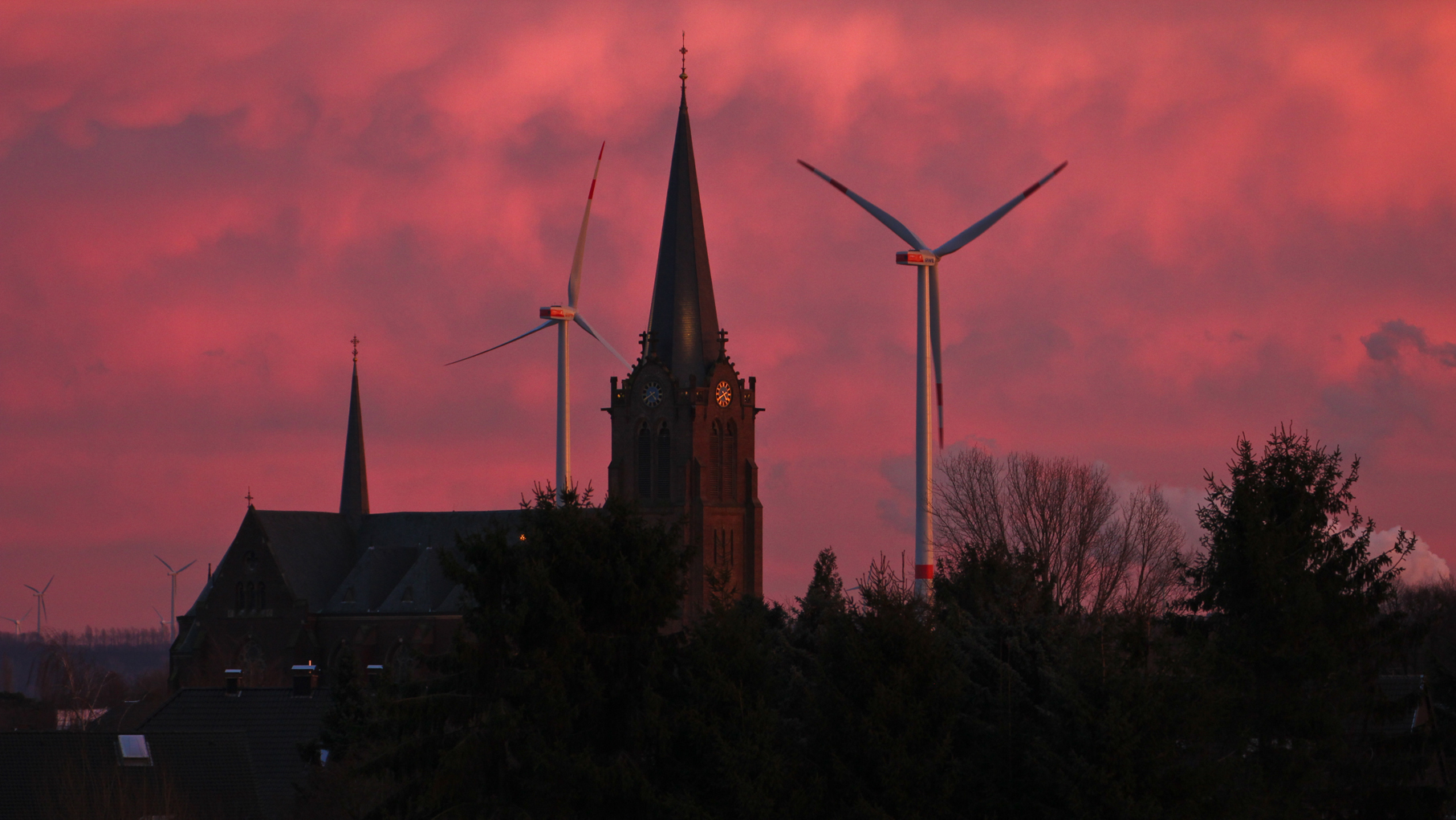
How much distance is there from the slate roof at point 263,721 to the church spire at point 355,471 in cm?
5510

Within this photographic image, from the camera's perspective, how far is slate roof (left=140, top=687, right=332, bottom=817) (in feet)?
244

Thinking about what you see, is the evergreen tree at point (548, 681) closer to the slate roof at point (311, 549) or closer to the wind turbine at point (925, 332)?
the wind turbine at point (925, 332)

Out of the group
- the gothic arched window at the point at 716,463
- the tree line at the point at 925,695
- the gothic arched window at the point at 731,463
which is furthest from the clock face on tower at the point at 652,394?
the tree line at the point at 925,695

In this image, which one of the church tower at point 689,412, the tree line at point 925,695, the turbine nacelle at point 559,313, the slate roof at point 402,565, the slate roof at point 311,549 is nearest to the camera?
the tree line at point 925,695

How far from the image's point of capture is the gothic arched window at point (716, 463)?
404 ft

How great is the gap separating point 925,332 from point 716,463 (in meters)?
62.5

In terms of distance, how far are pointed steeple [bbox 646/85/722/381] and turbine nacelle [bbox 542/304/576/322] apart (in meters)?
21.5

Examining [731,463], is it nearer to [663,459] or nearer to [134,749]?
[663,459]

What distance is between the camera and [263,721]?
79.9 m

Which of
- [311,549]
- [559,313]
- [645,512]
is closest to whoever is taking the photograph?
[559,313]

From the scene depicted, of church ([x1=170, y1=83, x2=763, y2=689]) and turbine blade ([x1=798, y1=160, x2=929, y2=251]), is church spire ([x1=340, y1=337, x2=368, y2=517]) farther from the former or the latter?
turbine blade ([x1=798, y1=160, x2=929, y2=251])

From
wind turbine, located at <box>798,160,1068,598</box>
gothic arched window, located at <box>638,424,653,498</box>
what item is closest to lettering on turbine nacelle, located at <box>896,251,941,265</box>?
wind turbine, located at <box>798,160,1068,598</box>

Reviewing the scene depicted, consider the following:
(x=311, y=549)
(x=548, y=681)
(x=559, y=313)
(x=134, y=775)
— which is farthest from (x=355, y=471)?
(x=548, y=681)

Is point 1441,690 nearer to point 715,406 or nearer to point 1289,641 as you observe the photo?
point 1289,641
